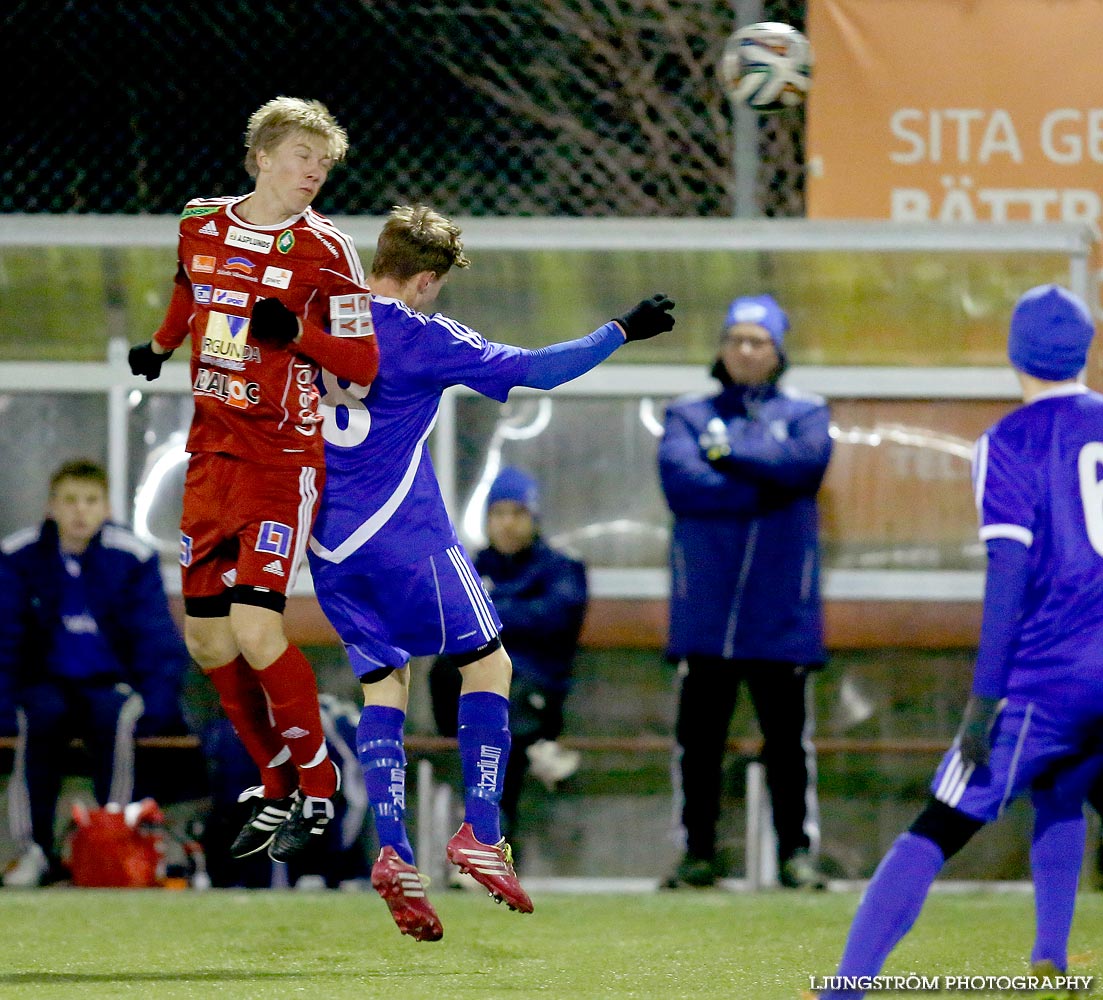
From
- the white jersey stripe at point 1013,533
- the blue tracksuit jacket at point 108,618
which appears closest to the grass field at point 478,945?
the blue tracksuit jacket at point 108,618

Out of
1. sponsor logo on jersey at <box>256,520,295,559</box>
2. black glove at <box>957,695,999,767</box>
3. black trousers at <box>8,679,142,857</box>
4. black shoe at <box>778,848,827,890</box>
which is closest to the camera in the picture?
black glove at <box>957,695,999,767</box>

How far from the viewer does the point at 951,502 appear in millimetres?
8086

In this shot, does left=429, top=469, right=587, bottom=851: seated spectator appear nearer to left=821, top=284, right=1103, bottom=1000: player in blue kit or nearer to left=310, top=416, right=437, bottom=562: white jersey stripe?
left=310, top=416, right=437, bottom=562: white jersey stripe

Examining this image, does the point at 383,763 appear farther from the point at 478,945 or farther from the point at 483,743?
the point at 478,945

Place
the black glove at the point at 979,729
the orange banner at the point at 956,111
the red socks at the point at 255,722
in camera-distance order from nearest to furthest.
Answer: the black glove at the point at 979,729 → the red socks at the point at 255,722 → the orange banner at the point at 956,111

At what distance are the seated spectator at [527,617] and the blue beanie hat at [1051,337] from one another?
11.4ft

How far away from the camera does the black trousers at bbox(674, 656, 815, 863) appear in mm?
7094

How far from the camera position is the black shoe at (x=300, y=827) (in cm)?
518

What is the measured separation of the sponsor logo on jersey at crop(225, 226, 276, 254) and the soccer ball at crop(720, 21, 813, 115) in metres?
2.64

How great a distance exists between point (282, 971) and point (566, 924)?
1.33 metres

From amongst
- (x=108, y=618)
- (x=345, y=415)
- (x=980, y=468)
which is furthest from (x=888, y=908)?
(x=108, y=618)

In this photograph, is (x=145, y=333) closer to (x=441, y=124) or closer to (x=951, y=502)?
(x=441, y=124)

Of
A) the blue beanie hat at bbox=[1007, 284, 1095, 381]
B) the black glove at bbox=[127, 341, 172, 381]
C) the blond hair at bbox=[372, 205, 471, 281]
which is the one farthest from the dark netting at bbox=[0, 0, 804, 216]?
the blue beanie hat at bbox=[1007, 284, 1095, 381]

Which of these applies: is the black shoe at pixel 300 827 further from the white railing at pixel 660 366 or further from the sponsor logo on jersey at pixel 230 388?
the white railing at pixel 660 366
